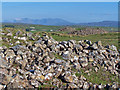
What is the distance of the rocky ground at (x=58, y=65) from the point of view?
14164mm

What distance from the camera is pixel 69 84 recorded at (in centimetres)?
1427

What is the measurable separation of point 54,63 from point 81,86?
3.35 metres

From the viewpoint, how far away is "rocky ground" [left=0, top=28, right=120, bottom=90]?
1416 centimetres

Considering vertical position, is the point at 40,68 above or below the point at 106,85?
above

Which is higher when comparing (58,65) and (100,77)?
(58,65)

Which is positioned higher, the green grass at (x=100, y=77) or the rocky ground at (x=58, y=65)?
the rocky ground at (x=58, y=65)

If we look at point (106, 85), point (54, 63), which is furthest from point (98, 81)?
point (54, 63)

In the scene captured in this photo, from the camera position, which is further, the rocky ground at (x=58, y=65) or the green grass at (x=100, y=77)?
the green grass at (x=100, y=77)

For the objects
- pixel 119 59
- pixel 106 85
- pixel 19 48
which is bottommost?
pixel 106 85

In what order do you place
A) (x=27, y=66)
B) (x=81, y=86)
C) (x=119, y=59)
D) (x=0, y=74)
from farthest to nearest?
(x=119, y=59), (x=27, y=66), (x=81, y=86), (x=0, y=74)

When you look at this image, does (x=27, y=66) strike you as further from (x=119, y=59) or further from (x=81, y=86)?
(x=119, y=59)

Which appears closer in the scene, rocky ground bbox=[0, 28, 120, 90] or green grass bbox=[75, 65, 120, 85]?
rocky ground bbox=[0, 28, 120, 90]

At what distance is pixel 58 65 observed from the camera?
1606 centimetres

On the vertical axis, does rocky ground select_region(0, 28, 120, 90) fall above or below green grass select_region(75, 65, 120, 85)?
above
